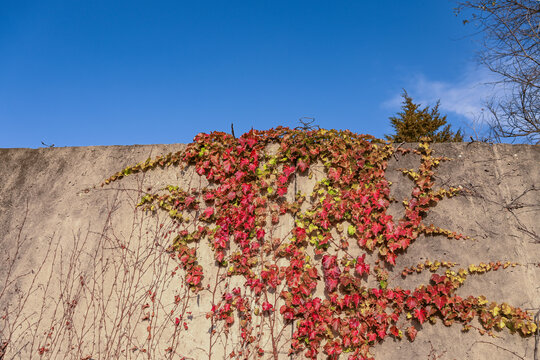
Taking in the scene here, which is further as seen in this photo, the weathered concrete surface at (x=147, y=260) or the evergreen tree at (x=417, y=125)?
the evergreen tree at (x=417, y=125)

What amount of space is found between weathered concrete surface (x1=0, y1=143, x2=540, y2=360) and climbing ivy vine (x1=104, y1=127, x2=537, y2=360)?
0.09 metres

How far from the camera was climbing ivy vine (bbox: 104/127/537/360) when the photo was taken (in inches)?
106

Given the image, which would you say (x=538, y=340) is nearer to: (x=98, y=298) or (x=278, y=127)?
(x=278, y=127)

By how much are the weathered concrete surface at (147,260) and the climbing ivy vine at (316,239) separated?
0.31 ft

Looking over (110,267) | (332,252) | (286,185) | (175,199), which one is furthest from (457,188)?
(110,267)

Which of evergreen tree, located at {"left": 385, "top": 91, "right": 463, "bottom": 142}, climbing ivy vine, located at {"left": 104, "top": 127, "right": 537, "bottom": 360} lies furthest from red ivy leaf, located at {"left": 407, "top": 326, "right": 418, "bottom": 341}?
evergreen tree, located at {"left": 385, "top": 91, "right": 463, "bottom": 142}

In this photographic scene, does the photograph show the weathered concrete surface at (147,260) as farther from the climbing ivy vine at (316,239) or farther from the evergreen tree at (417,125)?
the evergreen tree at (417,125)

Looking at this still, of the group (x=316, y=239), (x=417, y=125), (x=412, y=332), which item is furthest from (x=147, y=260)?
(x=417, y=125)

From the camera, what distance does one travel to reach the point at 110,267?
3109 millimetres

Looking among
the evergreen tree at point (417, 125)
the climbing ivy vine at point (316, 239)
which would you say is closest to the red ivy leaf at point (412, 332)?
the climbing ivy vine at point (316, 239)

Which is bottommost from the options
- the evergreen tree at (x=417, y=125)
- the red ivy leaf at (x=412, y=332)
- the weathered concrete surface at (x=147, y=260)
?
the red ivy leaf at (x=412, y=332)

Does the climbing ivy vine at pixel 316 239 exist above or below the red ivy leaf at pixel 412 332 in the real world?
above

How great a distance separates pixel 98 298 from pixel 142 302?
0.43 m

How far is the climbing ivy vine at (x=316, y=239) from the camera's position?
8.80 feet
